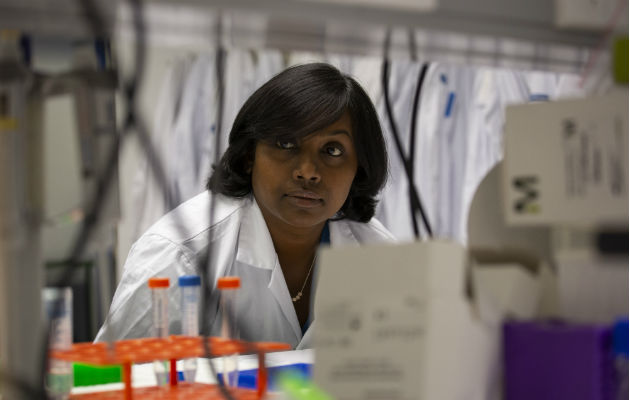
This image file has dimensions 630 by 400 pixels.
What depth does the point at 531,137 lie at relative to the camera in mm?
654

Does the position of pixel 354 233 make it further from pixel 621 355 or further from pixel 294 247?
pixel 621 355

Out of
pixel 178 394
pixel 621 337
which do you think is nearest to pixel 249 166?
pixel 178 394

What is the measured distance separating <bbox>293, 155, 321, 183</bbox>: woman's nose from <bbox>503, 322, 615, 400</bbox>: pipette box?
3.55 feet

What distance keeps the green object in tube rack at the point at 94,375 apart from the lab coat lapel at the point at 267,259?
0.74m

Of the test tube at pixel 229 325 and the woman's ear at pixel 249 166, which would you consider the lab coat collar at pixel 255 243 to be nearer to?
the woman's ear at pixel 249 166

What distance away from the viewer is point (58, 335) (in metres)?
0.70

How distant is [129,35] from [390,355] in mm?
322

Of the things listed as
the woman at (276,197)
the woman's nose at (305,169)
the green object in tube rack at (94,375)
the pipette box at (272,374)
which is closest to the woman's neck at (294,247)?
the woman at (276,197)

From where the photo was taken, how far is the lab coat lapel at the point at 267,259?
1688 millimetres

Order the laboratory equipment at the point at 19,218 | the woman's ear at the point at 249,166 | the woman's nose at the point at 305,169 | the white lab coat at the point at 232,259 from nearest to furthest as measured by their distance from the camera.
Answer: the laboratory equipment at the point at 19,218 < the white lab coat at the point at 232,259 < the woman's nose at the point at 305,169 < the woman's ear at the point at 249,166

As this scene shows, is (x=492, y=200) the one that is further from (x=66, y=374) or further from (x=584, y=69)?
→ (x=66, y=374)

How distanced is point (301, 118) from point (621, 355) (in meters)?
1.11

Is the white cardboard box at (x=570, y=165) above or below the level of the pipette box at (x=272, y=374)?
above

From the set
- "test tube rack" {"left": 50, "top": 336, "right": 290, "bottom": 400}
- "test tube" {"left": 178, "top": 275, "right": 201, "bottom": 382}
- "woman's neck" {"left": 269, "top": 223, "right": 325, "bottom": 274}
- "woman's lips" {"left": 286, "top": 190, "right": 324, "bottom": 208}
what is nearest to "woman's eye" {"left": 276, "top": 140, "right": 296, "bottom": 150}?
"woman's lips" {"left": 286, "top": 190, "right": 324, "bottom": 208}
